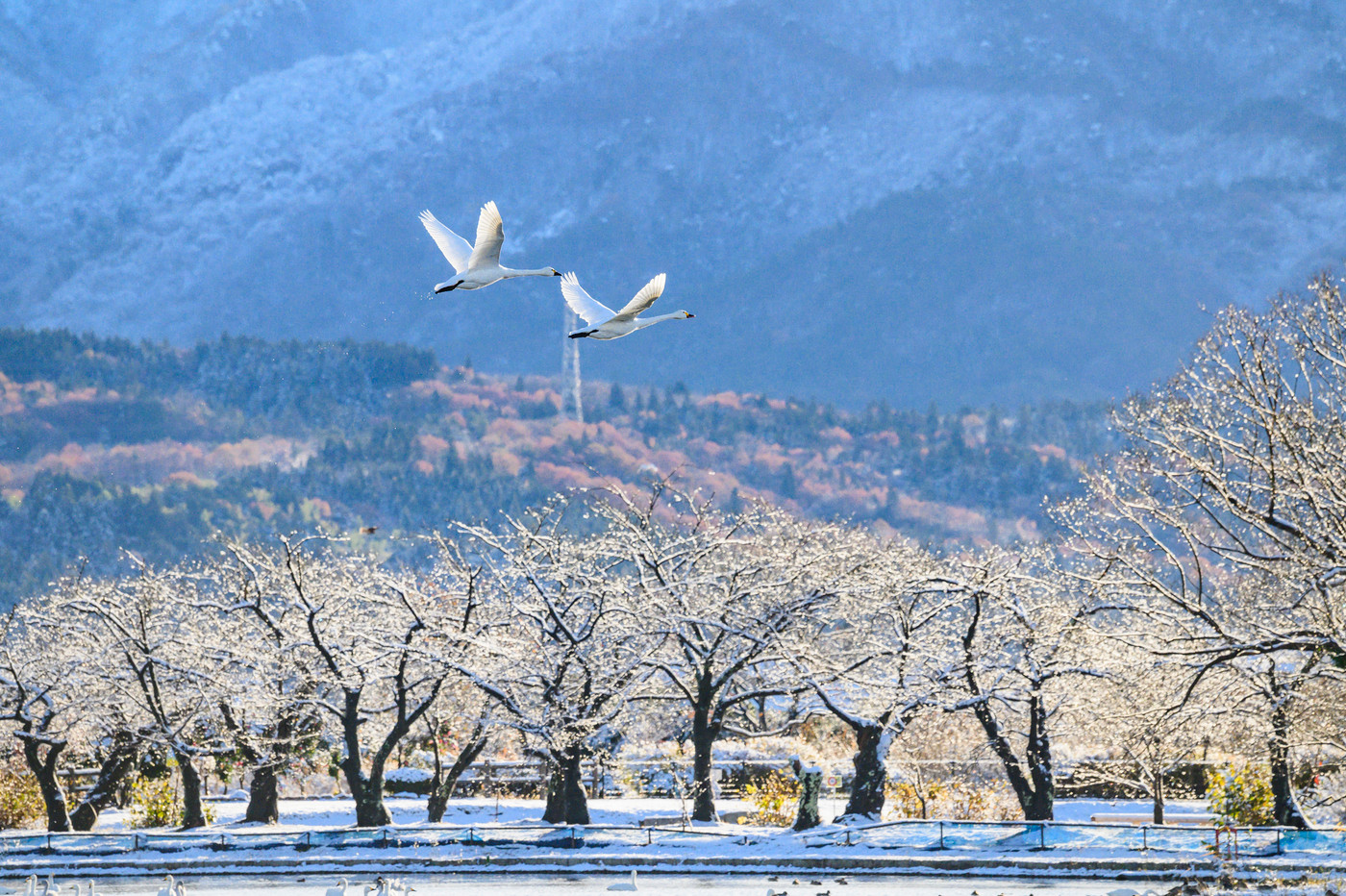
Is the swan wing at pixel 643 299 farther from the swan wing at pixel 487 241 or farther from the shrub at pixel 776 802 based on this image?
the shrub at pixel 776 802

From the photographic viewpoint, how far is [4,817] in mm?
38844

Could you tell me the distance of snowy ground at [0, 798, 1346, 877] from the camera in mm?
26391

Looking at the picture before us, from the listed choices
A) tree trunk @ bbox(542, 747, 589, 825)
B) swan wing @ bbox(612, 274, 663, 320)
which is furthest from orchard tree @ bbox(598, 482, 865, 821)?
swan wing @ bbox(612, 274, 663, 320)

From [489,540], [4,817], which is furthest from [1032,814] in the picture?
[4,817]

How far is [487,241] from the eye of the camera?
710 inches

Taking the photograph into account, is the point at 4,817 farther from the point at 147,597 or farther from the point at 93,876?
the point at 93,876

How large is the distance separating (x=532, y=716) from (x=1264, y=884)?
49.0 ft

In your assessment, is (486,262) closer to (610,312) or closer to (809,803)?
(610,312)

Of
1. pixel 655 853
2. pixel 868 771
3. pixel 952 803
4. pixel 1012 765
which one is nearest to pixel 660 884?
pixel 655 853

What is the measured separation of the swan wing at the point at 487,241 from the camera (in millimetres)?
17844

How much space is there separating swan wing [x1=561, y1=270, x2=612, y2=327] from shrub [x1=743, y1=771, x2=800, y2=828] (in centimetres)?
1924

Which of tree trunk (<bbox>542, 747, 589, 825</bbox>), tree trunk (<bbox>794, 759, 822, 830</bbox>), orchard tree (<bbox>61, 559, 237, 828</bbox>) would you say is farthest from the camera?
orchard tree (<bbox>61, 559, 237, 828</bbox>)

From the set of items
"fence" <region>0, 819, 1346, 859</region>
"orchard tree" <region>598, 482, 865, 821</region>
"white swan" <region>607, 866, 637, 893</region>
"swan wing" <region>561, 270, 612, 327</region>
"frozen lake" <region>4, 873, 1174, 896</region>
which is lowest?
"frozen lake" <region>4, 873, 1174, 896</region>

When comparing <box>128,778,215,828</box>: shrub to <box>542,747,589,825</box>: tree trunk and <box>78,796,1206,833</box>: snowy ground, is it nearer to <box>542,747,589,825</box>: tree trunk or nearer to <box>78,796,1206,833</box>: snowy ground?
<box>78,796,1206,833</box>: snowy ground
